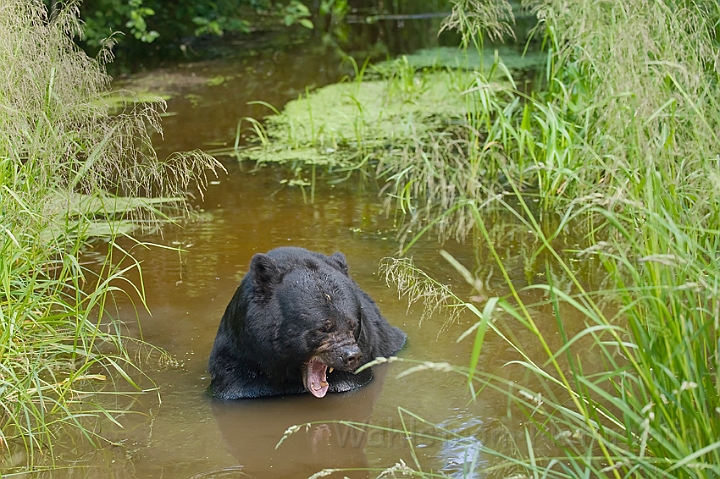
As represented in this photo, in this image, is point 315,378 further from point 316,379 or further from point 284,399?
point 284,399

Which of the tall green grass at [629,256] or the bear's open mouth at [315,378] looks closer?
the tall green grass at [629,256]

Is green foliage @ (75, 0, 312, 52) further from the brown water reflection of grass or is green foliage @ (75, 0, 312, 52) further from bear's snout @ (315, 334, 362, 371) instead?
bear's snout @ (315, 334, 362, 371)

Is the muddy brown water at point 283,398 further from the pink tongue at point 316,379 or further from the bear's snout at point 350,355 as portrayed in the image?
the bear's snout at point 350,355

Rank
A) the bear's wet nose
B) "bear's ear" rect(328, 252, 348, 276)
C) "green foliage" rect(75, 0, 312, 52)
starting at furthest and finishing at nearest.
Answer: "green foliage" rect(75, 0, 312, 52) < "bear's ear" rect(328, 252, 348, 276) < the bear's wet nose

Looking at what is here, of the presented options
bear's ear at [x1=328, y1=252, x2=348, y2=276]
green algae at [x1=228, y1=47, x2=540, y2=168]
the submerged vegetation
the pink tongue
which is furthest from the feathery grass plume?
green algae at [x1=228, y1=47, x2=540, y2=168]

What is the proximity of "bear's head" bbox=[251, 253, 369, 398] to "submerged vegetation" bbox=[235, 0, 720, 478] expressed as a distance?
0.36 metres

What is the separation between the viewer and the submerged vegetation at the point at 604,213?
2.80 m

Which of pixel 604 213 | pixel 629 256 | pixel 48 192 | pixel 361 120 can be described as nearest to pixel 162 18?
pixel 361 120

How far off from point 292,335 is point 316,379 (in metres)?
0.30

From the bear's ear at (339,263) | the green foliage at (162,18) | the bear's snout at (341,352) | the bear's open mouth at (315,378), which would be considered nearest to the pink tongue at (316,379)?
the bear's open mouth at (315,378)

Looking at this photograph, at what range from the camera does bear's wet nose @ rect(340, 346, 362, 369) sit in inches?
175

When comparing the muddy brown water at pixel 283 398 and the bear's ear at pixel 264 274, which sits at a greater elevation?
the bear's ear at pixel 264 274

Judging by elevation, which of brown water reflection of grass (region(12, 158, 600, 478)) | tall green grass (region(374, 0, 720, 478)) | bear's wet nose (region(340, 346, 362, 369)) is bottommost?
brown water reflection of grass (region(12, 158, 600, 478))

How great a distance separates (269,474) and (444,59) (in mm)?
9226
